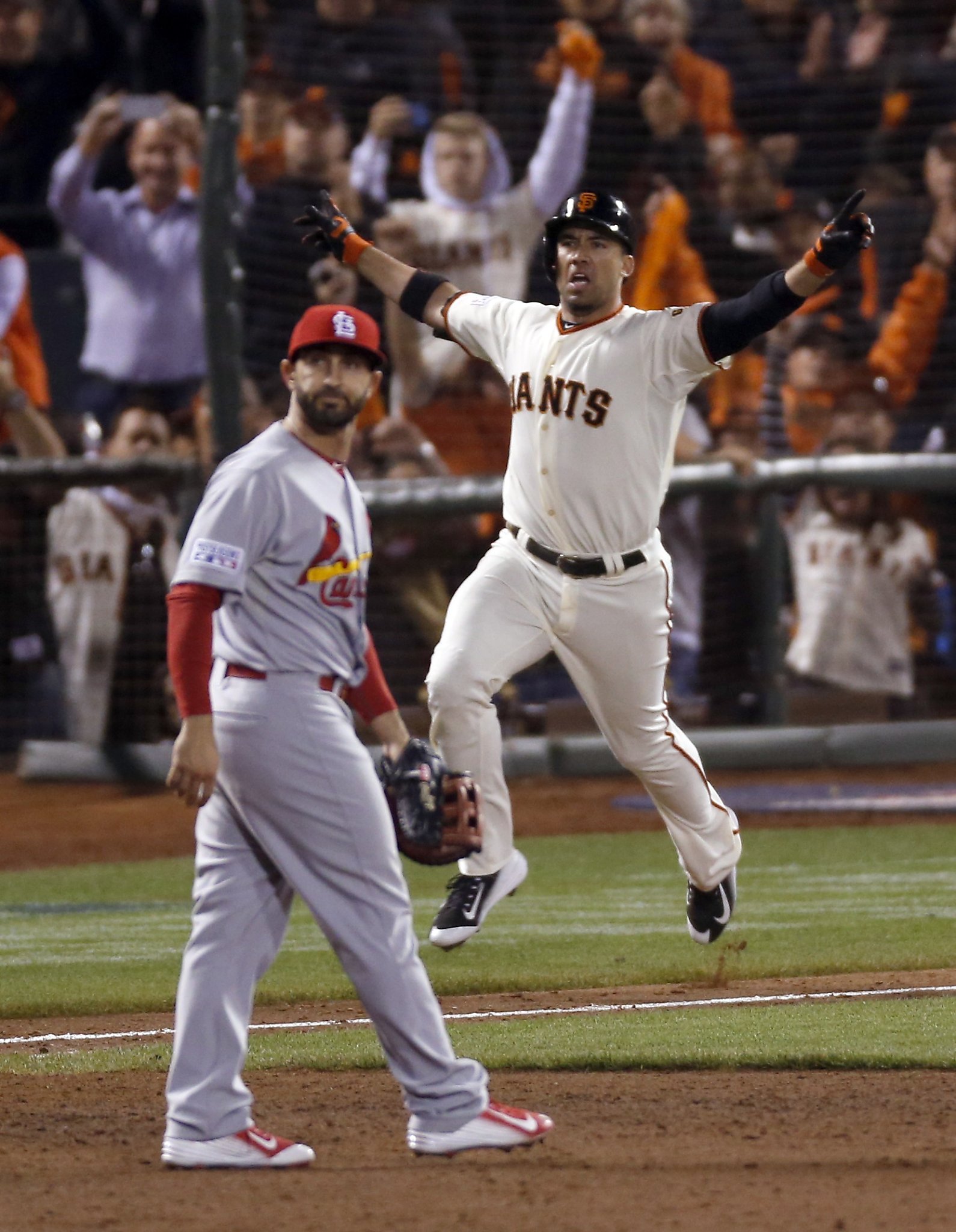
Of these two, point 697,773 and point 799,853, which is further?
point 799,853

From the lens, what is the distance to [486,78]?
41.2 ft

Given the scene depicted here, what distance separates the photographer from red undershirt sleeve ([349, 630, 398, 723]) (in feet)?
12.8

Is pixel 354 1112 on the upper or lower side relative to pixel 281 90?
lower

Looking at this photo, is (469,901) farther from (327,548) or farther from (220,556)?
(220,556)

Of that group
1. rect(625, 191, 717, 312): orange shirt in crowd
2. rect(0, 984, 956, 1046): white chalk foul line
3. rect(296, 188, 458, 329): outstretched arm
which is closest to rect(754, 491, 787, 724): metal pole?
rect(625, 191, 717, 312): orange shirt in crowd

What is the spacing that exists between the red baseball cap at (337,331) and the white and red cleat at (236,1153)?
1463mm

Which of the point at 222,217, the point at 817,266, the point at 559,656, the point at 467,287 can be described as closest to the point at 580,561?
the point at 559,656

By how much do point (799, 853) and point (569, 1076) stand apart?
4.83m

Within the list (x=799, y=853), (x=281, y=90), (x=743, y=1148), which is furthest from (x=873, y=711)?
(x=743, y=1148)

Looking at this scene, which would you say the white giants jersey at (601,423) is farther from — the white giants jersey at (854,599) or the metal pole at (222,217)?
the white giants jersey at (854,599)

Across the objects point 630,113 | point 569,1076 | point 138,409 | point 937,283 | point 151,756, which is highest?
point 630,113

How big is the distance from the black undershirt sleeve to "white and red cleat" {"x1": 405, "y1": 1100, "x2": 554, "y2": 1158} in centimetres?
228

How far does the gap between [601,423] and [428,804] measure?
1.81 m

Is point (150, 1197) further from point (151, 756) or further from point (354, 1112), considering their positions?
point (151, 756)
